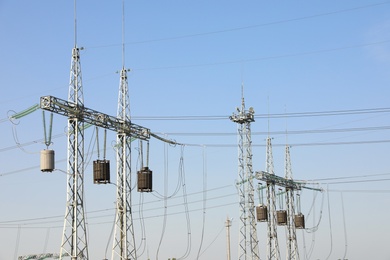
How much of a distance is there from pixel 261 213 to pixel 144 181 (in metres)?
27.3

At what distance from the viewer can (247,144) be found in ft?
213

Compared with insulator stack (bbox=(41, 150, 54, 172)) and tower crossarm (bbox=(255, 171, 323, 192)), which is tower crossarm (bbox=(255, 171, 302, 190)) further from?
insulator stack (bbox=(41, 150, 54, 172))

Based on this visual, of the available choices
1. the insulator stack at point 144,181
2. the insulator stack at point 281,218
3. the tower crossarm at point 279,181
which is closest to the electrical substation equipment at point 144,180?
the insulator stack at point 144,181

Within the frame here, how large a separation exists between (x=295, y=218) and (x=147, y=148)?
3883cm

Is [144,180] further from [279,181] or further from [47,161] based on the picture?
[279,181]

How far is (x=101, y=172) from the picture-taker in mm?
40938

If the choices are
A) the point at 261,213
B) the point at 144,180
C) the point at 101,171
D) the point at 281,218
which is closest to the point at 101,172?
the point at 101,171

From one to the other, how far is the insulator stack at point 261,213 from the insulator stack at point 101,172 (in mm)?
30410

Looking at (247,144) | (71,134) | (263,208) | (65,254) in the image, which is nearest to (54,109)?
(71,134)

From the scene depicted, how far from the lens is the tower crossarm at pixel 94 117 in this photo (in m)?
37.8

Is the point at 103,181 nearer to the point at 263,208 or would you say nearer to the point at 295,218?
the point at 263,208

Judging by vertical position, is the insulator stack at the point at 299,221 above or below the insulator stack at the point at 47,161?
below

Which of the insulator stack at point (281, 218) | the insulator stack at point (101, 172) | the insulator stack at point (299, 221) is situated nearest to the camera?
the insulator stack at point (101, 172)

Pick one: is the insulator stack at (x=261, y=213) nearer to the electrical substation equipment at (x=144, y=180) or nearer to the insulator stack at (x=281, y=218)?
the insulator stack at (x=281, y=218)
